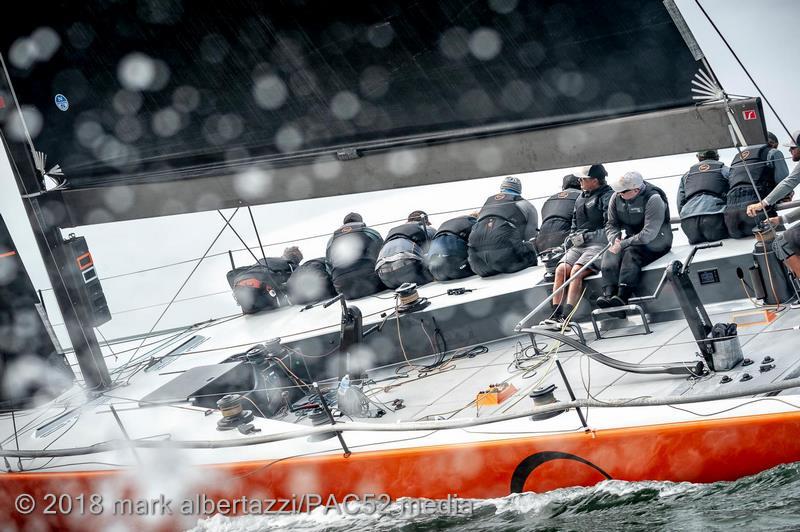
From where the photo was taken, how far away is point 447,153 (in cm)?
329

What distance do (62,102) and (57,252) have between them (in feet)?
3.16

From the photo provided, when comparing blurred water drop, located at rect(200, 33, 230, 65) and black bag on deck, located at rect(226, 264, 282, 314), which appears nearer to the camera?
blurred water drop, located at rect(200, 33, 230, 65)

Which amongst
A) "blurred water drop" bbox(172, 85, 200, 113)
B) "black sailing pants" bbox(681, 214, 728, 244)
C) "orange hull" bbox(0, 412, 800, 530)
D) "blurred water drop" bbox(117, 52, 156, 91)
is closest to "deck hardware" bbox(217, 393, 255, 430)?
"orange hull" bbox(0, 412, 800, 530)

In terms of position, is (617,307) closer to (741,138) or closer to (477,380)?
(477,380)

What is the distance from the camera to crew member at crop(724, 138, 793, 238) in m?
4.95

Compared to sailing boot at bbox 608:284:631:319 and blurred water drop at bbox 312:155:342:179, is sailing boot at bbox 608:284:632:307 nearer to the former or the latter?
sailing boot at bbox 608:284:631:319

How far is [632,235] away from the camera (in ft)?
16.1

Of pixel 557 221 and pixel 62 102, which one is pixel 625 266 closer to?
pixel 557 221

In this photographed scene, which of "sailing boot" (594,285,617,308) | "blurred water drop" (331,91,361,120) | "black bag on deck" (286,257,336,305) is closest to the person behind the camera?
"blurred water drop" (331,91,361,120)

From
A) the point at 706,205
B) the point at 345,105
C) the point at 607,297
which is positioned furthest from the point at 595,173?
the point at 345,105

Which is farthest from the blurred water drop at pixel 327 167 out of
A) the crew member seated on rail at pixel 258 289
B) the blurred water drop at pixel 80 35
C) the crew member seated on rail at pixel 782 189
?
the crew member seated on rail at pixel 258 289

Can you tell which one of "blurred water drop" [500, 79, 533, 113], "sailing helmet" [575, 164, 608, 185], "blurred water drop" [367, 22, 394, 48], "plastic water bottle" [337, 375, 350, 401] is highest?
"blurred water drop" [367, 22, 394, 48]

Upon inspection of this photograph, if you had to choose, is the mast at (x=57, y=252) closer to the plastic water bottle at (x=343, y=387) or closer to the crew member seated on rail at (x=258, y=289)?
the plastic water bottle at (x=343, y=387)

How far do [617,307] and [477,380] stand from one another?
34.8 inches
